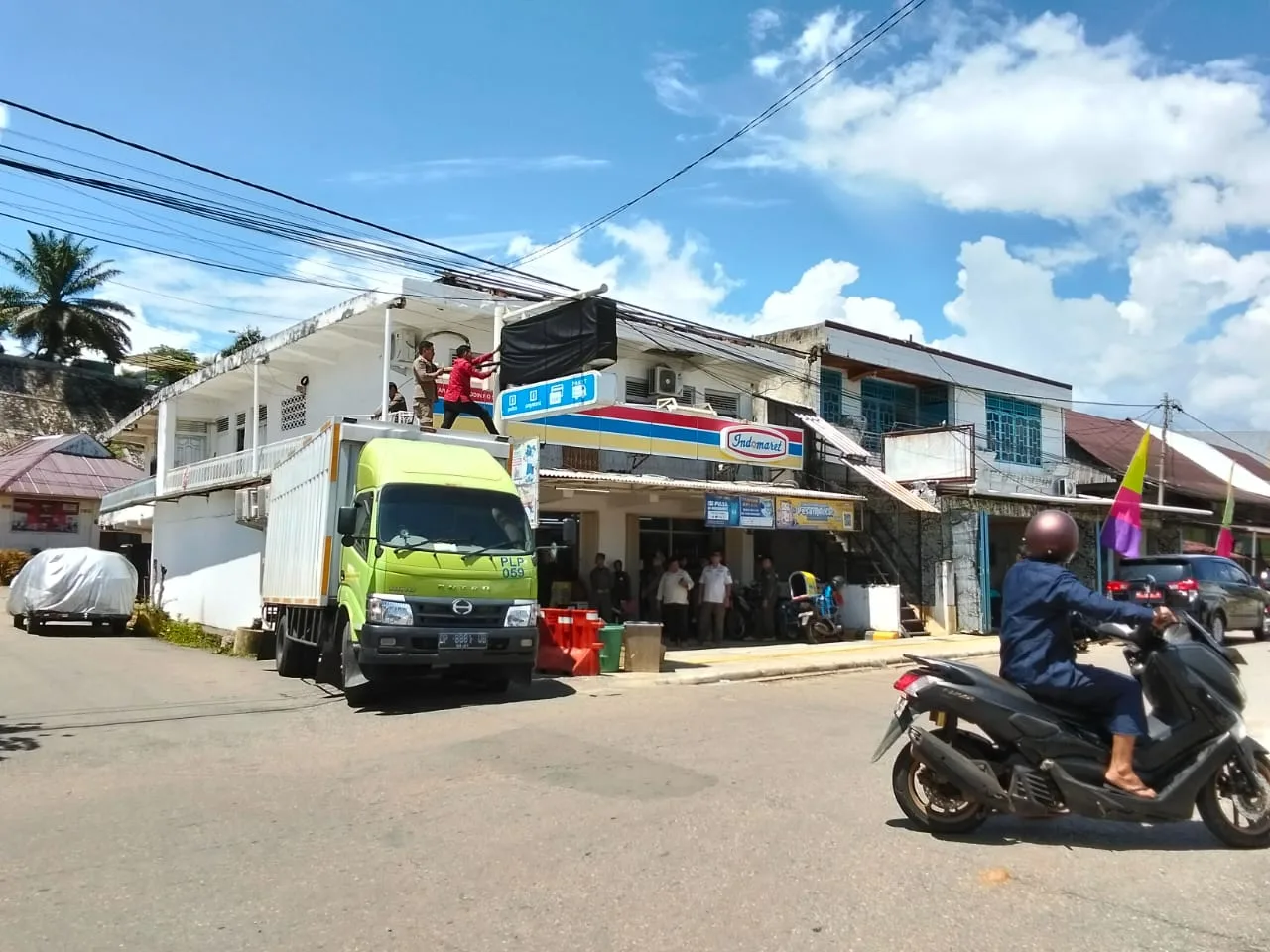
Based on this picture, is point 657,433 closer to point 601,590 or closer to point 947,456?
point 601,590

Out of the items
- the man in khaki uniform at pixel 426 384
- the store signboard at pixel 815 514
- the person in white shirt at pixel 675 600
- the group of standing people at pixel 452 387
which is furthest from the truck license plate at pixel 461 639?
the store signboard at pixel 815 514

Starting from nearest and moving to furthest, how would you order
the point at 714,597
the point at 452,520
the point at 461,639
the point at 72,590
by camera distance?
1. the point at 461,639
2. the point at 452,520
3. the point at 714,597
4. the point at 72,590

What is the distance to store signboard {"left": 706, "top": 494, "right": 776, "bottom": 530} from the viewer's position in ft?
59.8

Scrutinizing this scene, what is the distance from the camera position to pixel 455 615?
10.4m

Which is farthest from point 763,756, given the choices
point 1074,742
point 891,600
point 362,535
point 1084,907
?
point 891,600

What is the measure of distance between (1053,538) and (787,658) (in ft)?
34.5

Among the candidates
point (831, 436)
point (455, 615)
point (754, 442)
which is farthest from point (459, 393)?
point (831, 436)

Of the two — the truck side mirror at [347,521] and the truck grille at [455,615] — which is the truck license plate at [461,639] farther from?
the truck side mirror at [347,521]

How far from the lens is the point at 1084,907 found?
4.39m

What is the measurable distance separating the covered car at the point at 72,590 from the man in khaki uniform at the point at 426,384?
1065 cm

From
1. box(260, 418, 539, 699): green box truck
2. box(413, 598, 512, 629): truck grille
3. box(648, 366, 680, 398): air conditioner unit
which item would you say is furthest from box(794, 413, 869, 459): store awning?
box(413, 598, 512, 629): truck grille

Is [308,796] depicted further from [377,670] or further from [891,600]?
[891,600]

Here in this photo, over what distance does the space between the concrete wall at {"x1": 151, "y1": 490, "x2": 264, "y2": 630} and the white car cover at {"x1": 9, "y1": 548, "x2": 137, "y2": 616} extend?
155 cm

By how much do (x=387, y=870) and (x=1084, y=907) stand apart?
10.9 ft
